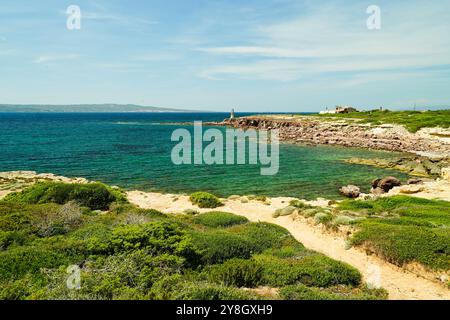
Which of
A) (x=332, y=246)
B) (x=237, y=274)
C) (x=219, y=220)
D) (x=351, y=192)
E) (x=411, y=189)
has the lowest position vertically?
(x=332, y=246)

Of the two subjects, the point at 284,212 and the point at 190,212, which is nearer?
the point at 284,212

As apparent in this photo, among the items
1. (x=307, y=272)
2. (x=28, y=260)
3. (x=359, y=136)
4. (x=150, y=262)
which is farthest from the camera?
(x=359, y=136)

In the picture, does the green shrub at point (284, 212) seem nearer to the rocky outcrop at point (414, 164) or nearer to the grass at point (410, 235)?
the grass at point (410, 235)

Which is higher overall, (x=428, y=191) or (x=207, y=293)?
(x=207, y=293)

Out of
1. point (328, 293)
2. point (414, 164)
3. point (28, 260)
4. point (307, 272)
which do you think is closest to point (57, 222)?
point (28, 260)

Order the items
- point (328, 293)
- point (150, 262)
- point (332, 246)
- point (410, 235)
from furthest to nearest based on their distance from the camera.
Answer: point (332, 246) → point (410, 235) → point (150, 262) → point (328, 293)

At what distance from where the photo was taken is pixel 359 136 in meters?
71.8

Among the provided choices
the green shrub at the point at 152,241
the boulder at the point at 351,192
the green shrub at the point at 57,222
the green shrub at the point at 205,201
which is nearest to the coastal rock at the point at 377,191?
the boulder at the point at 351,192

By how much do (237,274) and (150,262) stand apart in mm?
3087

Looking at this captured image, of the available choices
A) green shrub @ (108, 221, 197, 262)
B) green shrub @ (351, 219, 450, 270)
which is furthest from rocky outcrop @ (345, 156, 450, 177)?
green shrub @ (108, 221, 197, 262)

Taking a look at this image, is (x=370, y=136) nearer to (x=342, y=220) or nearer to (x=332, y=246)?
(x=342, y=220)

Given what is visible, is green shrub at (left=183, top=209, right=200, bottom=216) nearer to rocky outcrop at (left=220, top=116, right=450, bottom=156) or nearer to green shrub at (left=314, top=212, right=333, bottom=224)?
green shrub at (left=314, top=212, right=333, bottom=224)

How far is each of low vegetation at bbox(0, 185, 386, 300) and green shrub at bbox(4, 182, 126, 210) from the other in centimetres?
526

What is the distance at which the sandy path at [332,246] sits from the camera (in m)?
11.9
